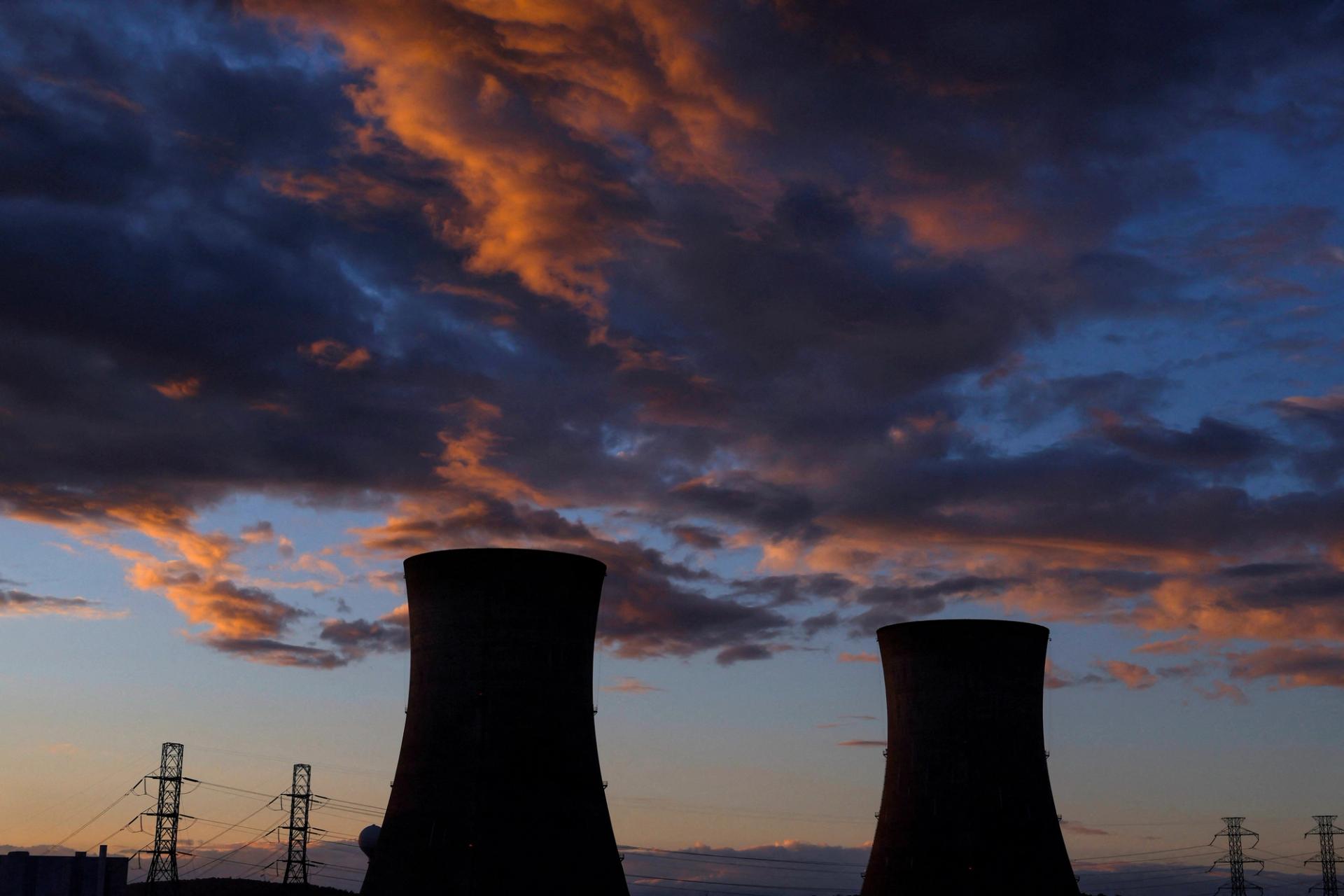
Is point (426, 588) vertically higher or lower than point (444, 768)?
higher

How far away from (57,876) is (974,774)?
940 inches

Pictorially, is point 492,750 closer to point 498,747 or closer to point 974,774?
point 498,747

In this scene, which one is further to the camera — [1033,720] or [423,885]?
[1033,720]

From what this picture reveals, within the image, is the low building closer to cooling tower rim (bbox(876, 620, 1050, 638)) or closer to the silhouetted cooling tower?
the silhouetted cooling tower

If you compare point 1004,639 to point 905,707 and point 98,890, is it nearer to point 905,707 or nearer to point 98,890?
point 905,707

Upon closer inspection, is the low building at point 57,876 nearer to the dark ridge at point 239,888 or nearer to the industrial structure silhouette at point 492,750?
the industrial structure silhouette at point 492,750

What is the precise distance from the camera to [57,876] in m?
29.7

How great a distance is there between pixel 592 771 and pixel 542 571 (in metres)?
4.79

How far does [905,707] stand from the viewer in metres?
41.2

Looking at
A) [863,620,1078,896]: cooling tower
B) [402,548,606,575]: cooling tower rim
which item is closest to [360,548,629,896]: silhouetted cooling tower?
[402,548,606,575]: cooling tower rim

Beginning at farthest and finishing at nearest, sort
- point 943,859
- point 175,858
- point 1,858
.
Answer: point 175,858 < point 943,859 < point 1,858

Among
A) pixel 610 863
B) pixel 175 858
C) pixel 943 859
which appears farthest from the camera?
pixel 175 858

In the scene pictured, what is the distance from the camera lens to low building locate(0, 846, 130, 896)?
29281mm

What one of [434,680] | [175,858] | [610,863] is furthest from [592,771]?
[175,858]
